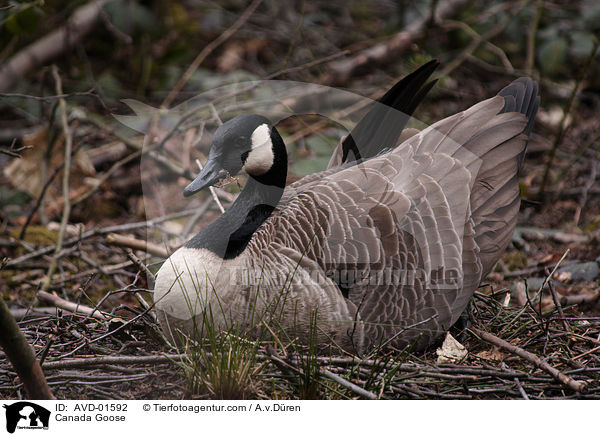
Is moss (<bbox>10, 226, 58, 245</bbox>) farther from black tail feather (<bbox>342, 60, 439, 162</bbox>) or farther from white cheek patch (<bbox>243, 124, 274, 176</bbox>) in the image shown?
black tail feather (<bbox>342, 60, 439, 162</bbox>)

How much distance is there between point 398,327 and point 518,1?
3779 mm

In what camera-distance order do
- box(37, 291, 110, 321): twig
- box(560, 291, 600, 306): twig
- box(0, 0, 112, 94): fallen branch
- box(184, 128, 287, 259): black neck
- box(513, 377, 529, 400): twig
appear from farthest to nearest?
box(0, 0, 112, 94): fallen branch
box(560, 291, 600, 306): twig
box(37, 291, 110, 321): twig
box(184, 128, 287, 259): black neck
box(513, 377, 529, 400): twig

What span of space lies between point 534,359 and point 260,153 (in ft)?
4.04

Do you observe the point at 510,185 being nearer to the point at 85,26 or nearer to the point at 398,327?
the point at 398,327

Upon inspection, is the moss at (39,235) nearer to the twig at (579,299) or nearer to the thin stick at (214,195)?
the thin stick at (214,195)

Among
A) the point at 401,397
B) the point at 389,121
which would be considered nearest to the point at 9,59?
the point at 389,121

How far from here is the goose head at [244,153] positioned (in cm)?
203

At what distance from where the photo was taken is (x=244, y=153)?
6.95 ft

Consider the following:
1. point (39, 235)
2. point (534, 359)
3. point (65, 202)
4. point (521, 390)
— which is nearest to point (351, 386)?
point (521, 390)

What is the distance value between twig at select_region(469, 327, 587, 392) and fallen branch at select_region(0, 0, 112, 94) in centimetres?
384
